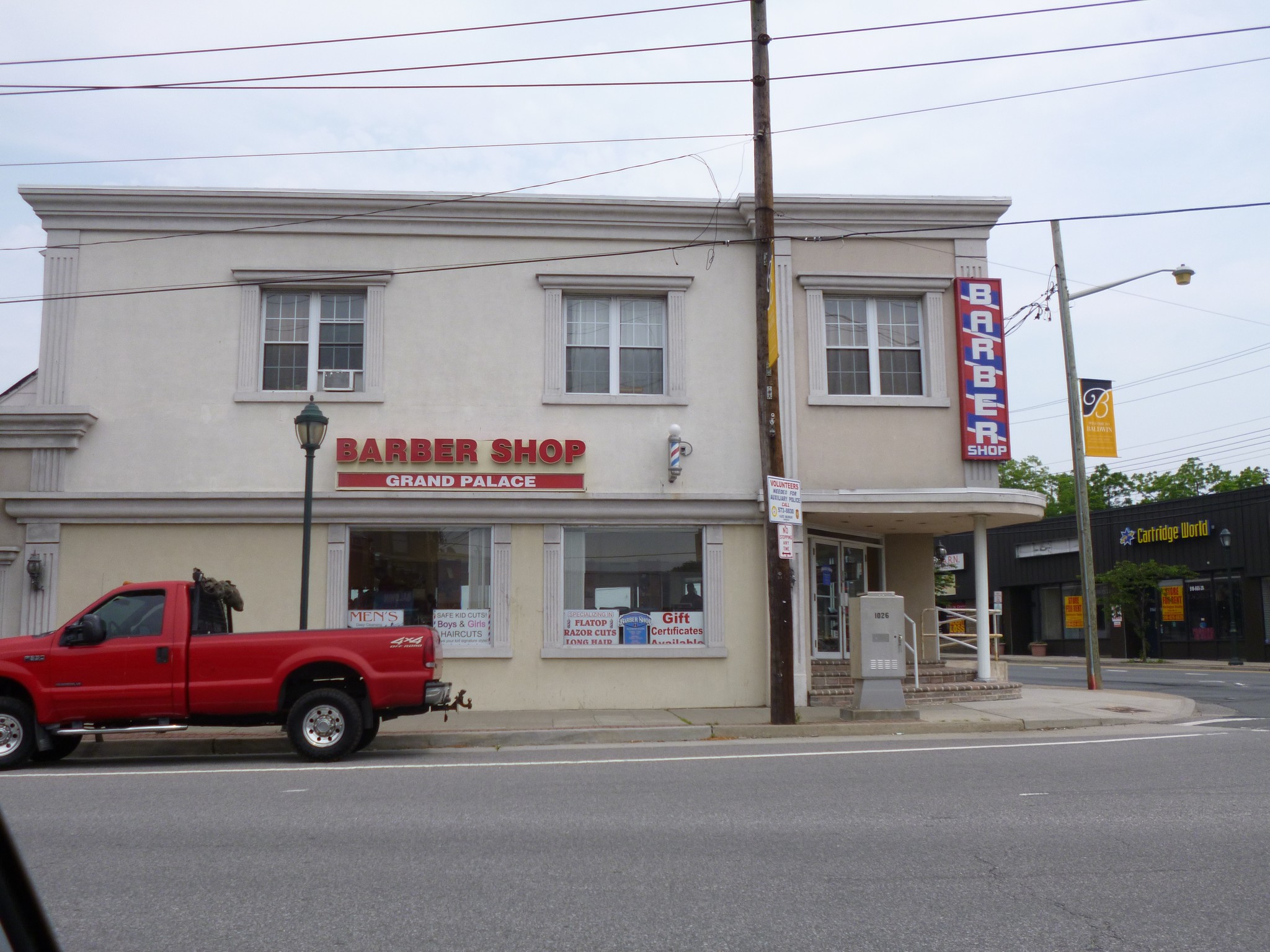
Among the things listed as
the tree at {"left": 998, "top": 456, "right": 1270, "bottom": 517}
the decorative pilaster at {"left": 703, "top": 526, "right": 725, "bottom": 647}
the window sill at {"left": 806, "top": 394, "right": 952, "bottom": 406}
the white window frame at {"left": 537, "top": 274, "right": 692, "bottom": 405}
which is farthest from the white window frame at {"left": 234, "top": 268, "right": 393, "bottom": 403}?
the tree at {"left": 998, "top": 456, "right": 1270, "bottom": 517}

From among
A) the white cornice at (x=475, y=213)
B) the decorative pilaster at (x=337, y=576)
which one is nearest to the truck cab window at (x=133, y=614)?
the decorative pilaster at (x=337, y=576)

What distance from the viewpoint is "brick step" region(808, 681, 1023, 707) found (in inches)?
661

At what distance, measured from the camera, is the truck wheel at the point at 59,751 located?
39.2 ft

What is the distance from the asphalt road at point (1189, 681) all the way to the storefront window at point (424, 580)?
35.1 feet

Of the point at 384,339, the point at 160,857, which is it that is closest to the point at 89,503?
the point at 384,339

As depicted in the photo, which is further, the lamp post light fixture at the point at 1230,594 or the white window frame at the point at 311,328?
the lamp post light fixture at the point at 1230,594

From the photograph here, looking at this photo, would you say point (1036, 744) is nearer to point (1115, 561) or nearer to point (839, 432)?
point (839, 432)

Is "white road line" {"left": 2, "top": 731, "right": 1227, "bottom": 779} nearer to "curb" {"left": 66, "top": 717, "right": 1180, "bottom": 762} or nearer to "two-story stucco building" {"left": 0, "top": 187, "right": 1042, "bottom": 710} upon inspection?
"curb" {"left": 66, "top": 717, "right": 1180, "bottom": 762}

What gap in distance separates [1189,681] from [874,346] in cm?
1279

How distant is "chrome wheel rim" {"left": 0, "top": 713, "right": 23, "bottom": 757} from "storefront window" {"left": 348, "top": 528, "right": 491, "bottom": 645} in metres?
5.49

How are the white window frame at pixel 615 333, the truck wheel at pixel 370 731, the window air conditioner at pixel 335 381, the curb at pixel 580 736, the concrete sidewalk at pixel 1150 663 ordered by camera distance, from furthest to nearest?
1. the concrete sidewalk at pixel 1150 663
2. the white window frame at pixel 615 333
3. the window air conditioner at pixel 335 381
4. the curb at pixel 580 736
5. the truck wheel at pixel 370 731

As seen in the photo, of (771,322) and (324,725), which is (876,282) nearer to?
(771,322)

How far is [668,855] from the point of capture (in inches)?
266

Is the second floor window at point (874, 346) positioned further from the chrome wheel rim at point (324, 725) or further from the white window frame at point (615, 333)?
the chrome wheel rim at point (324, 725)
